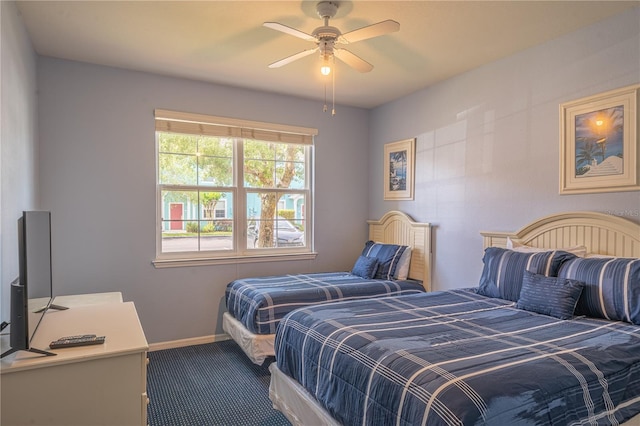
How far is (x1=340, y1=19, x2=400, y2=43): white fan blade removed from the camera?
84.9 inches

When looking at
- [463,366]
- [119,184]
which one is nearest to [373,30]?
[463,366]

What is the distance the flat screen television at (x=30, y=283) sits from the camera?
→ 4.90 feet

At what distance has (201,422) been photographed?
2389 millimetres

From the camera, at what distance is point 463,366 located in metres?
1.49

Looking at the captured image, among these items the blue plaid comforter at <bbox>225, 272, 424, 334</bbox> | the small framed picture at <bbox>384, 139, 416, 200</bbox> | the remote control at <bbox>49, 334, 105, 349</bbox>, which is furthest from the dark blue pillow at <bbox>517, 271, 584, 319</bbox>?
the remote control at <bbox>49, 334, 105, 349</bbox>

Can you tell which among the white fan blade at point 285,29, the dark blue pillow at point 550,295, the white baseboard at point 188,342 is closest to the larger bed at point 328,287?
the white baseboard at point 188,342

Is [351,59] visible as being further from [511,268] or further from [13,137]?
[13,137]

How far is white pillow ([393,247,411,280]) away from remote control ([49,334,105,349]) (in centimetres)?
282

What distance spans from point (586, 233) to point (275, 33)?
260cm

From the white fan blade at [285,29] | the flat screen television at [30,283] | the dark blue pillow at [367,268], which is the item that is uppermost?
the white fan blade at [285,29]


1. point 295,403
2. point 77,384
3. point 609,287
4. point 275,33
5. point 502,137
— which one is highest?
point 275,33

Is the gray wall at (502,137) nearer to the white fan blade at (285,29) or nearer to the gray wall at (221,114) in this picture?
the gray wall at (221,114)

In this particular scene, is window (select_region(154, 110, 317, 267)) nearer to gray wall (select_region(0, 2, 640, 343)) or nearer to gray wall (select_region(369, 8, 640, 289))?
gray wall (select_region(0, 2, 640, 343))

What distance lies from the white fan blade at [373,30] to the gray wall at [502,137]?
1469 millimetres
